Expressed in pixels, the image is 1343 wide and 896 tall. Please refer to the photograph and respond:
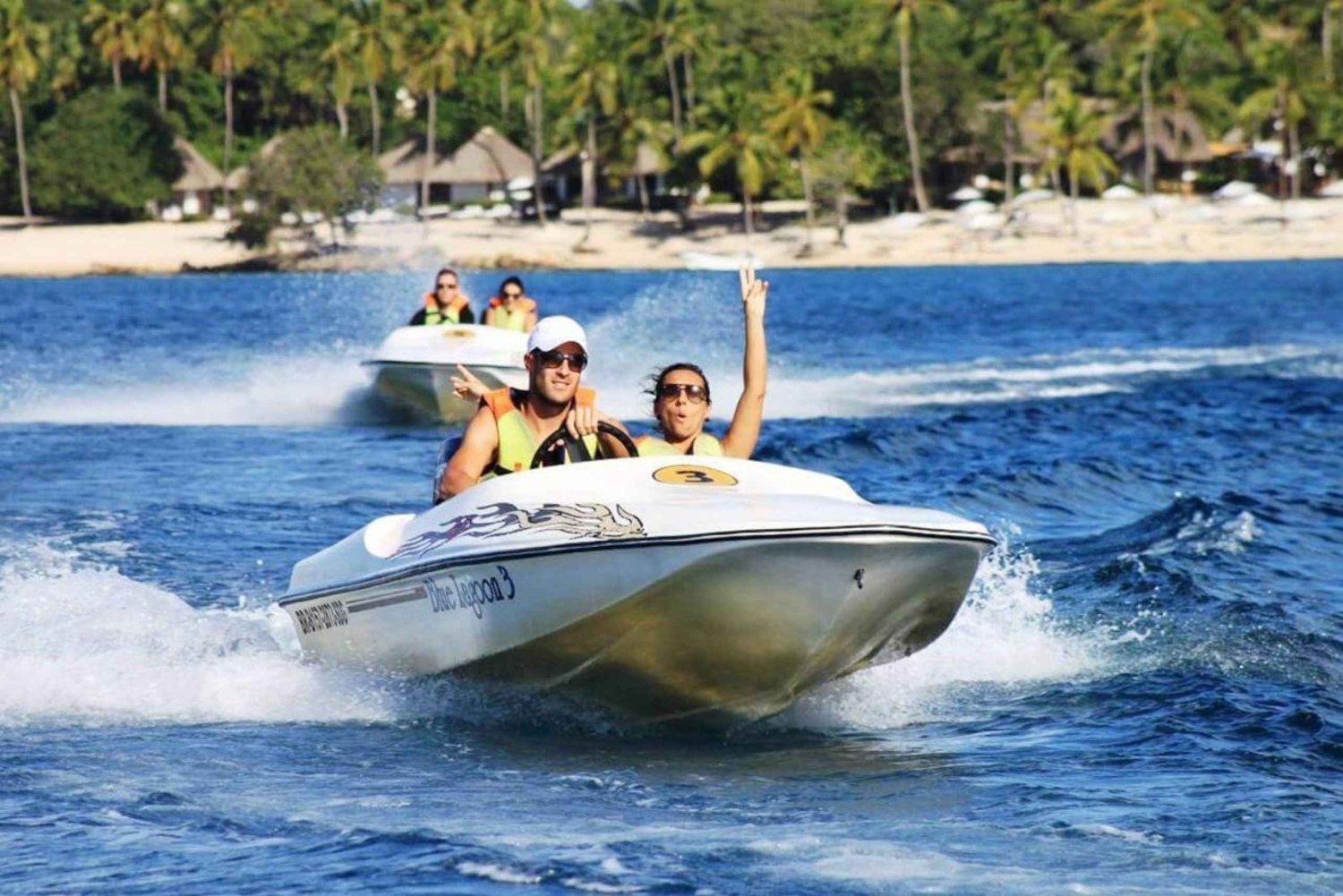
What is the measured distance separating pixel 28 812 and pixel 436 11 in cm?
8606

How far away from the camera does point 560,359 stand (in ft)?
27.4

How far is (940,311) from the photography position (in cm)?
5109

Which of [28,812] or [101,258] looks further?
[101,258]

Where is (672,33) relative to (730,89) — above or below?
above

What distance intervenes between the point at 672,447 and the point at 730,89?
234 ft

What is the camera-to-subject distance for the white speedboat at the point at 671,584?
7.64 metres

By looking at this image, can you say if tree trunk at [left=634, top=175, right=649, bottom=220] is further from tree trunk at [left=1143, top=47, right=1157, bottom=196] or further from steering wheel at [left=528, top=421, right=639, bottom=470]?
steering wheel at [left=528, top=421, right=639, bottom=470]

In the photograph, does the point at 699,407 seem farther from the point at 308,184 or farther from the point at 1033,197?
the point at 1033,197

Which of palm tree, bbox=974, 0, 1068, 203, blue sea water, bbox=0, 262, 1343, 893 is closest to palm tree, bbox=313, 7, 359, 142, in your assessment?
palm tree, bbox=974, 0, 1068, 203

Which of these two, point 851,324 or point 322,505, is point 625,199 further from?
point 322,505

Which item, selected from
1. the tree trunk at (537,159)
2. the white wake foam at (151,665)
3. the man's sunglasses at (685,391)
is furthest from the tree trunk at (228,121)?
the man's sunglasses at (685,391)

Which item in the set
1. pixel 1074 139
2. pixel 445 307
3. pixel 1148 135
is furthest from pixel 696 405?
pixel 1148 135

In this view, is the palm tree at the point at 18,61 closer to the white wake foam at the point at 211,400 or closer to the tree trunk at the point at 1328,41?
the tree trunk at the point at 1328,41

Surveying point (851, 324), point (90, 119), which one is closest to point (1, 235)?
Result: point (90, 119)
